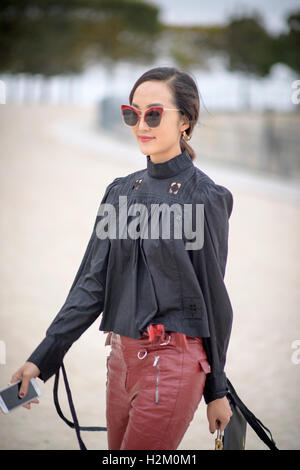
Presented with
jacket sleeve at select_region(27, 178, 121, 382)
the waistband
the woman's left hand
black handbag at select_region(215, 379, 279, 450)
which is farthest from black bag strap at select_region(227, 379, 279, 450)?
jacket sleeve at select_region(27, 178, 121, 382)

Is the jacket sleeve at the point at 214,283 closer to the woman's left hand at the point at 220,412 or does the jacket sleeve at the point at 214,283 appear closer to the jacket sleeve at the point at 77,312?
the woman's left hand at the point at 220,412

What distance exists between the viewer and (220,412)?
225cm

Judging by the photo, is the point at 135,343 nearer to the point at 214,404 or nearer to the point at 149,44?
the point at 214,404

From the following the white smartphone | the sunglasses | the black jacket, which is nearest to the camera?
the white smartphone

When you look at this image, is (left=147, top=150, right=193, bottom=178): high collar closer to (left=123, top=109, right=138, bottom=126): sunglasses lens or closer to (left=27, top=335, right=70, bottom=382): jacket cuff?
(left=123, top=109, right=138, bottom=126): sunglasses lens

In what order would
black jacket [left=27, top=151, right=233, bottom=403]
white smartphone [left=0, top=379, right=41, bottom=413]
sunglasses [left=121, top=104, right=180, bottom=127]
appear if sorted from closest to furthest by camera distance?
white smartphone [left=0, top=379, right=41, bottom=413], black jacket [left=27, top=151, right=233, bottom=403], sunglasses [left=121, top=104, right=180, bottom=127]

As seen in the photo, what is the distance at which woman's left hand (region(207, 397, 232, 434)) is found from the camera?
7.38ft

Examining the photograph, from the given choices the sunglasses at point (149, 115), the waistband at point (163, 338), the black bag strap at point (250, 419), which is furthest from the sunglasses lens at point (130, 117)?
the black bag strap at point (250, 419)

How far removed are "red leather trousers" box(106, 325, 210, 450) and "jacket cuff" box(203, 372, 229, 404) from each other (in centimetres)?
4

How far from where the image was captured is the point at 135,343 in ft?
7.18

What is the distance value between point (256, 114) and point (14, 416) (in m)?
25.0

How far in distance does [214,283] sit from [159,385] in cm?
41

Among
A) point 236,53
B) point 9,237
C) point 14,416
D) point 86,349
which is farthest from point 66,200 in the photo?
point 236,53

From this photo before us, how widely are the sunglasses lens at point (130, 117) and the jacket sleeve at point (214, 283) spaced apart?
1.33 ft
